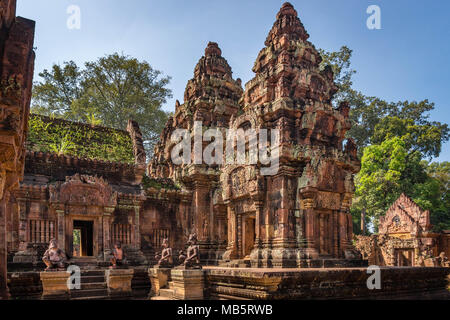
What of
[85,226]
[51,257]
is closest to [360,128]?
[85,226]

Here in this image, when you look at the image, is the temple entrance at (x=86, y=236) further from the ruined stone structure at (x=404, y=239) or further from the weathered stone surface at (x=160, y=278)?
the ruined stone structure at (x=404, y=239)

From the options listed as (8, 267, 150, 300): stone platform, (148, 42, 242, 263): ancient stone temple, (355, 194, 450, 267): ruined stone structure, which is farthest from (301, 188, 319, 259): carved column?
(355, 194, 450, 267): ruined stone structure

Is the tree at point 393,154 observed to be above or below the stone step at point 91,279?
above

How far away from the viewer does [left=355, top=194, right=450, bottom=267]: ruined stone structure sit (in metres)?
19.7

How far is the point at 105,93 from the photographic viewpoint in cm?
2639

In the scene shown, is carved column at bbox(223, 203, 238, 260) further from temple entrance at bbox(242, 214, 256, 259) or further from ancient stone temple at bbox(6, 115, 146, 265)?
ancient stone temple at bbox(6, 115, 146, 265)

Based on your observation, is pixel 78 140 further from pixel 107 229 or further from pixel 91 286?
pixel 91 286

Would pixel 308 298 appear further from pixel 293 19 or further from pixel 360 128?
pixel 360 128

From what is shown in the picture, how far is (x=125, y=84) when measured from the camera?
87.2ft

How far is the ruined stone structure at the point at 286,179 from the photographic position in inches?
447

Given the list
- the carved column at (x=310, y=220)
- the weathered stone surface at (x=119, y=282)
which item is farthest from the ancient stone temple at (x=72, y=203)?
the carved column at (x=310, y=220)

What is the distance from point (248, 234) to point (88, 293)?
540cm

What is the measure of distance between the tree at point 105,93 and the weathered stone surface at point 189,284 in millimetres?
17491

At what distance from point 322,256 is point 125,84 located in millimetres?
19539
